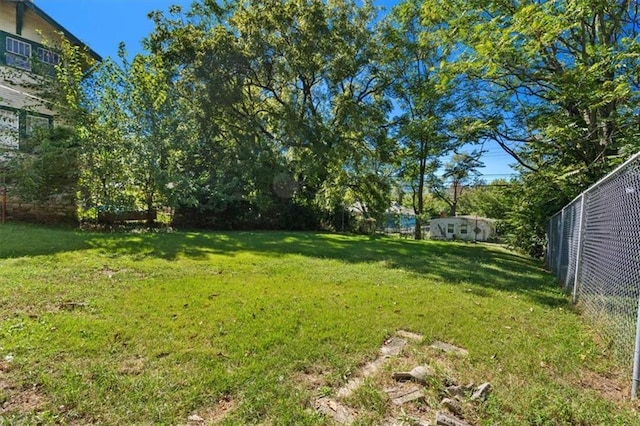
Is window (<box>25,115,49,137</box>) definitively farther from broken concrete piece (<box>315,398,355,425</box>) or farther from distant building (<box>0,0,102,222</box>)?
broken concrete piece (<box>315,398,355,425</box>)

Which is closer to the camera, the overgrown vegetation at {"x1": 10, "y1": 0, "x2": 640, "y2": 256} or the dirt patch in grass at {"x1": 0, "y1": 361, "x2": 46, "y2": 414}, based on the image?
the dirt patch in grass at {"x1": 0, "y1": 361, "x2": 46, "y2": 414}

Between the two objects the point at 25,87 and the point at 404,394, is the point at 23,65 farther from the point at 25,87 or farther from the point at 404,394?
the point at 404,394

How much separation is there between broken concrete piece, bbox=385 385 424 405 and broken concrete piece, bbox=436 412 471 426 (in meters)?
0.26

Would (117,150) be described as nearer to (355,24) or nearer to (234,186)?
(234,186)

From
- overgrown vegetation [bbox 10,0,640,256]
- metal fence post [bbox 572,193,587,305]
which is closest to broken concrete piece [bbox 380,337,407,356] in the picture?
metal fence post [bbox 572,193,587,305]

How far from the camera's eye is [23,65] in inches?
489

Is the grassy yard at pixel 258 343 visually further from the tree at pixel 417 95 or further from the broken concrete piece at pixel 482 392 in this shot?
the tree at pixel 417 95

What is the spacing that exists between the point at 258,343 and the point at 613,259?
369 centimetres

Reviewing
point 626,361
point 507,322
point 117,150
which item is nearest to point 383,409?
point 626,361

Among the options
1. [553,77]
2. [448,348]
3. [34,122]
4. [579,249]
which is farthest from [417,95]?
[34,122]

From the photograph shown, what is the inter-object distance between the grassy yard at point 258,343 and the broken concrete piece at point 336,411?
0.25ft

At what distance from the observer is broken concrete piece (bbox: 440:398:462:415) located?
212 cm

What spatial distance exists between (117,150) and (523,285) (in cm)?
1126

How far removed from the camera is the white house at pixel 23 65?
10.9m
